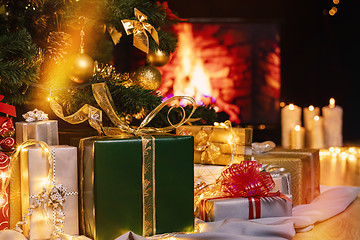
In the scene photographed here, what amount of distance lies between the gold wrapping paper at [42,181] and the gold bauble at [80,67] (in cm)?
32

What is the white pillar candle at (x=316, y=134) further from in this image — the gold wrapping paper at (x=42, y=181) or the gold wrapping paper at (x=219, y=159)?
the gold wrapping paper at (x=42, y=181)

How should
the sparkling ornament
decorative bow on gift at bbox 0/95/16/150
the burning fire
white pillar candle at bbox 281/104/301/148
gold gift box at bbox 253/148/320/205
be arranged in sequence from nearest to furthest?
the sparkling ornament < decorative bow on gift at bbox 0/95/16/150 < gold gift box at bbox 253/148/320/205 < white pillar candle at bbox 281/104/301/148 < the burning fire

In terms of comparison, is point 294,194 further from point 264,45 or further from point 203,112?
point 264,45

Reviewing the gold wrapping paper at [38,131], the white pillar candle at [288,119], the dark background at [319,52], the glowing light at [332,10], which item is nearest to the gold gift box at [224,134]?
the gold wrapping paper at [38,131]

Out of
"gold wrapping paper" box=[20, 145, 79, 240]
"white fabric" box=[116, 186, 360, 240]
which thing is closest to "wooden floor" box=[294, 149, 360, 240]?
"white fabric" box=[116, 186, 360, 240]

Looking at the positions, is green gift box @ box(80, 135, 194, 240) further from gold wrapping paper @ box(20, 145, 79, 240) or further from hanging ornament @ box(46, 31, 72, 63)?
hanging ornament @ box(46, 31, 72, 63)

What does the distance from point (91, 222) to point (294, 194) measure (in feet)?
2.08

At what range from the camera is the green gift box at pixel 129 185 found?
0.76 meters

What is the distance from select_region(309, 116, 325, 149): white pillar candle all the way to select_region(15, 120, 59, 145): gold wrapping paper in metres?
2.09

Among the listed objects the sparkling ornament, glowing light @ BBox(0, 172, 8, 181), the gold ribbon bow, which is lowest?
the sparkling ornament

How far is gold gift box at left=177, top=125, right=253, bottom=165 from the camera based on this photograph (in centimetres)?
106

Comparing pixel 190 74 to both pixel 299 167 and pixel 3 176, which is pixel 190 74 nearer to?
pixel 299 167

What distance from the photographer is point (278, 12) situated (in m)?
3.13

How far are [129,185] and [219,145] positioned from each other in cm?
36
